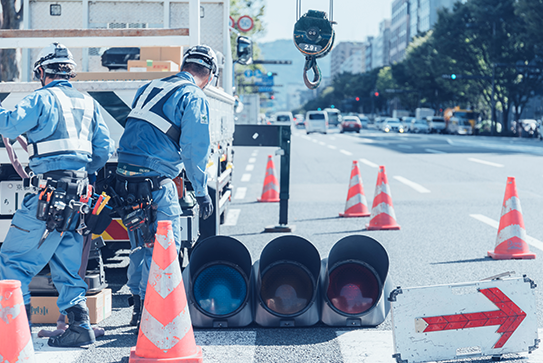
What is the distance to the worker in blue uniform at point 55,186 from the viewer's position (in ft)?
13.4

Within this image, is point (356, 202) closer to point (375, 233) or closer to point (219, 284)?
point (375, 233)

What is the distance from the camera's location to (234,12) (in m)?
37.8

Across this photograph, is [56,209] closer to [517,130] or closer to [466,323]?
[466,323]

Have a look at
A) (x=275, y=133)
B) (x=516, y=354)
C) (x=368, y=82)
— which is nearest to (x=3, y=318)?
(x=516, y=354)

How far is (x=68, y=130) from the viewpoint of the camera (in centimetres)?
421

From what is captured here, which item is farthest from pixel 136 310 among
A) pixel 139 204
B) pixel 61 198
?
pixel 61 198

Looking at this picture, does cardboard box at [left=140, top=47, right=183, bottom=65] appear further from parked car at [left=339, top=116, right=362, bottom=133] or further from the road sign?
parked car at [left=339, top=116, right=362, bottom=133]

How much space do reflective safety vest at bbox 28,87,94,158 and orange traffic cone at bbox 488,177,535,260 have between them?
14.9 ft

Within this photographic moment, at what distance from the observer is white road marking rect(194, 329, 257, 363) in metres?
4.12

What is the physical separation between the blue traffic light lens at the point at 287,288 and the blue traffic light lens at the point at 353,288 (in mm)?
168

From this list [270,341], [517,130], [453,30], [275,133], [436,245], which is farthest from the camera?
[453,30]

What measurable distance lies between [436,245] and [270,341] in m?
3.97

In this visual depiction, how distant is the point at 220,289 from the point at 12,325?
1.78 m

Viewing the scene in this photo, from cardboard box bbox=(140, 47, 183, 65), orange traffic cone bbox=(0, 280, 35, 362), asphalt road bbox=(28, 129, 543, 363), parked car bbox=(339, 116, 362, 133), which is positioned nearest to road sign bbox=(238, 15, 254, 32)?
asphalt road bbox=(28, 129, 543, 363)
